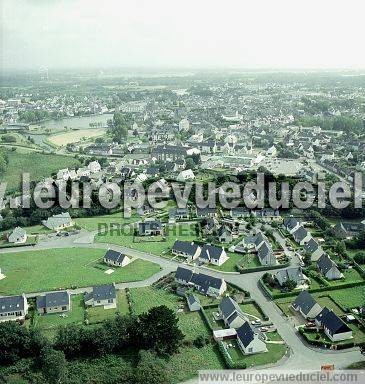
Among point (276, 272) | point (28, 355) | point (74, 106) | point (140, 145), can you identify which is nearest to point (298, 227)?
point (276, 272)

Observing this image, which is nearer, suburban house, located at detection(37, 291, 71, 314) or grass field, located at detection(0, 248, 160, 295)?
suburban house, located at detection(37, 291, 71, 314)

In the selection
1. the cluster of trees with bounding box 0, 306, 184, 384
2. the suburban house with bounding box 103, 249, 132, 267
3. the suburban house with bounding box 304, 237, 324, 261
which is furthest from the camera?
the suburban house with bounding box 304, 237, 324, 261

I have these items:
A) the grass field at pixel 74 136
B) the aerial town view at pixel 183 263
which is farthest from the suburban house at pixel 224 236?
the grass field at pixel 74 136

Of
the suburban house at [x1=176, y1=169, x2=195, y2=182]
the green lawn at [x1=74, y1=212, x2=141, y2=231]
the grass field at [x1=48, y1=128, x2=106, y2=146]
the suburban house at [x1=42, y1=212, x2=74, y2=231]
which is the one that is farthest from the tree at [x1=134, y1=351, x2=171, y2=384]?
the grass field at [x1=48, y1=128, x2=106, y2=146]

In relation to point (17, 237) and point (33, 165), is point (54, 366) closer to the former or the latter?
point (17, 237)

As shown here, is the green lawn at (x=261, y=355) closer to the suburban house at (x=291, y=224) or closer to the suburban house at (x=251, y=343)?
the suburban house at (x=251, y=343)

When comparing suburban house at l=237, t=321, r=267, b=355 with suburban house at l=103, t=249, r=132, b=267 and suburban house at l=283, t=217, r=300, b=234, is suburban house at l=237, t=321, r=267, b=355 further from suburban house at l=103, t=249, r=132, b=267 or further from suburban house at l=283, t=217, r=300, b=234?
suburban house at l=283, t=217, r=300, b=234

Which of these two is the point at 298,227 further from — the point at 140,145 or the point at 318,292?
the point at 140,145
